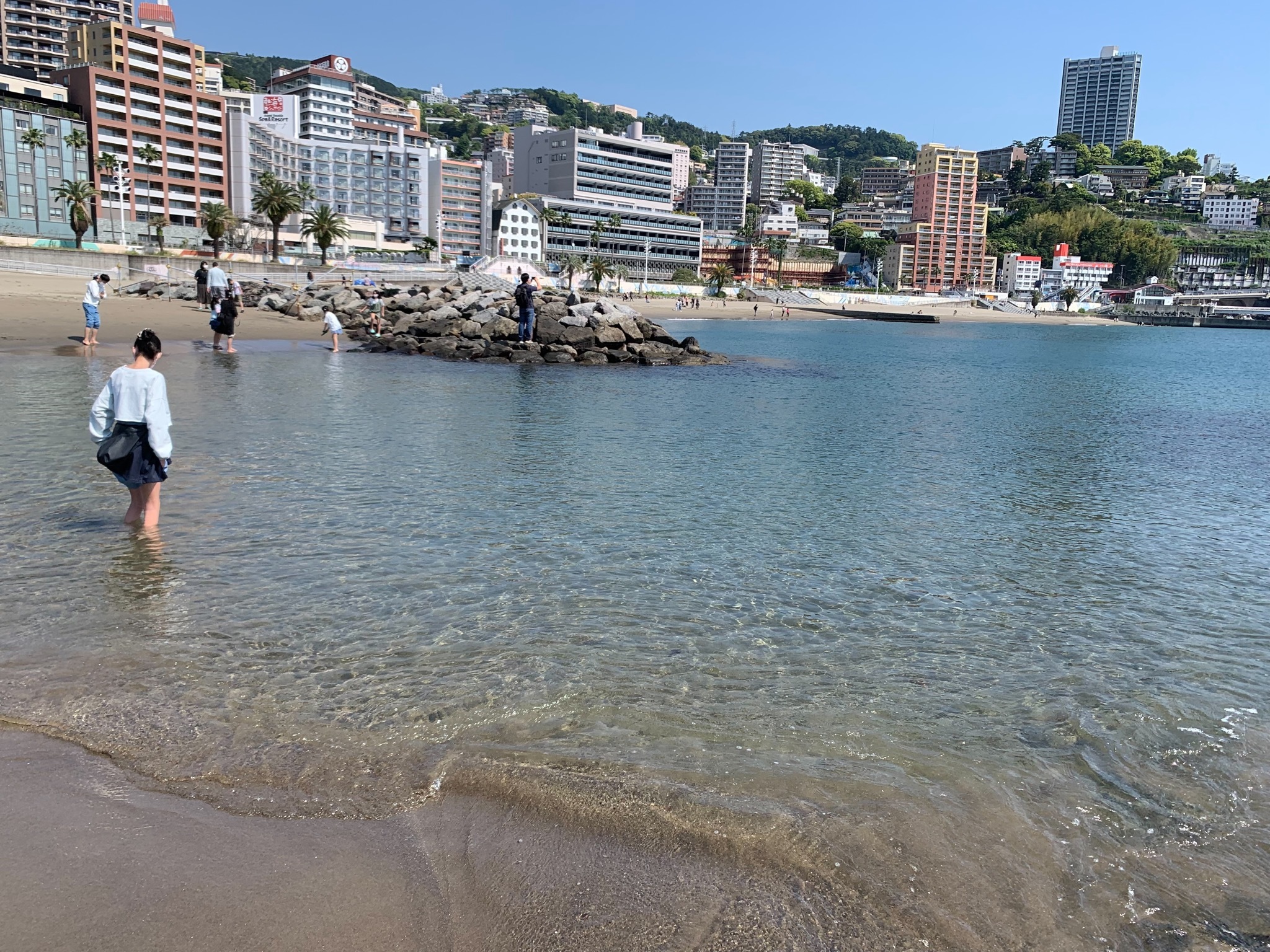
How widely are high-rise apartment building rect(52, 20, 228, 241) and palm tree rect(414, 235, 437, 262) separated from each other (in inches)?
981

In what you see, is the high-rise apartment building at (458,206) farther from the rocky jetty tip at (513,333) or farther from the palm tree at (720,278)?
the rocky jetty tip at (513,333)

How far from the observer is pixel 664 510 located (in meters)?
11.1

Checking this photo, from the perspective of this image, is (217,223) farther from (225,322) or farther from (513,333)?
(225,322)

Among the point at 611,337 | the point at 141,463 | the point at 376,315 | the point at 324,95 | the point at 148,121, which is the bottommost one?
the point at 141,463

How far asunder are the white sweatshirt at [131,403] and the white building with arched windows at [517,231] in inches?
5317

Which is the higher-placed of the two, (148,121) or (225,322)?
(148,121)

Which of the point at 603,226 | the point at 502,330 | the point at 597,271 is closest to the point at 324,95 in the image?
the point at 603,226

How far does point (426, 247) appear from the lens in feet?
405

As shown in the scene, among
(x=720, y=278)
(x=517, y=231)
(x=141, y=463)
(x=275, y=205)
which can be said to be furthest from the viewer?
(x=720, y=278)

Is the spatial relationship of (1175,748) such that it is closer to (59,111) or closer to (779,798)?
(779,798)

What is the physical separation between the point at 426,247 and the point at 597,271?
78.3 feet

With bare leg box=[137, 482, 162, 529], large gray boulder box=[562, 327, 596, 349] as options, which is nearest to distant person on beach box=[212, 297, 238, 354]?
large gray boulder box=[562, 327, 596, 349]

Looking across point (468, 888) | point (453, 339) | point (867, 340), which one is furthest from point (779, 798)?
point (867, 340)

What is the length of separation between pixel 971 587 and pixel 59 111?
115515 mm
